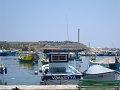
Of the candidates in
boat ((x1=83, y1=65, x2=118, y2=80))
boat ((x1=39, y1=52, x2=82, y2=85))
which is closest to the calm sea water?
boat ((x1=39, y1=52, x2=82, y2=85))

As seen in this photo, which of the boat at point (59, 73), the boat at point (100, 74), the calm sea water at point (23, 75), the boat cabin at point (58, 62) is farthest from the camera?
the calm sea water at point (23, 75)

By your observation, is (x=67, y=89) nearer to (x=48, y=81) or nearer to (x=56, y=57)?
(x=48, y=81)

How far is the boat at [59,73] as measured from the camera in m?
28.9

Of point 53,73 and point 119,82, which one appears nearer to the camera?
point 119,82

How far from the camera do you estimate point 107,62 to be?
181 feet

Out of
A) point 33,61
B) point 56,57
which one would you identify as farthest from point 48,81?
point 33,61

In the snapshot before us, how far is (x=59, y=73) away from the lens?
1222 inches

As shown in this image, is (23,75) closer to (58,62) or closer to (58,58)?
(58,58)

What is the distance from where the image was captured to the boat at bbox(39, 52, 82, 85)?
1136 inches

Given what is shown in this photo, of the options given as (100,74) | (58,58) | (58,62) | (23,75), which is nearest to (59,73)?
(58,62)

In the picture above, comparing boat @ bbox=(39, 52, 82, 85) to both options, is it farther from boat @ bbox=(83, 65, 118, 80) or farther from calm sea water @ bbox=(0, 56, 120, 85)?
calm sea water @ bbox=(0, 56, 120, 85)

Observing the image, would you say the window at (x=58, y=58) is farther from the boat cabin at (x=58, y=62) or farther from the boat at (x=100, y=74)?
the boat at (x=100, y=74)

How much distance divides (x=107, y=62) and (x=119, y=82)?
44768 millimetres

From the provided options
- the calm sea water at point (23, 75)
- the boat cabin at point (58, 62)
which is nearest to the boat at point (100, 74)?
the boat cabin at point (58, 62)
